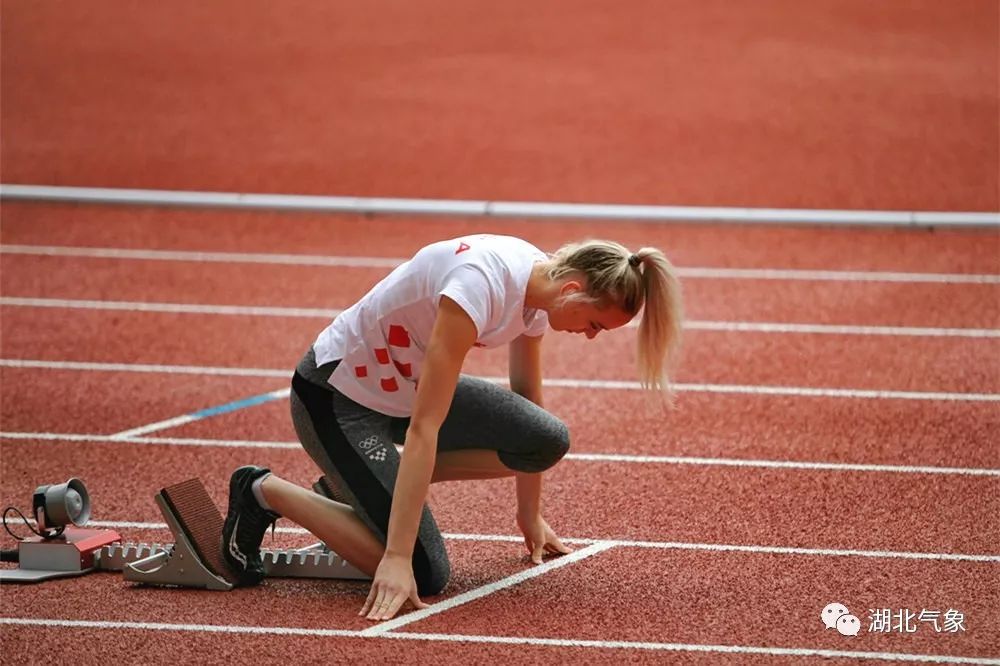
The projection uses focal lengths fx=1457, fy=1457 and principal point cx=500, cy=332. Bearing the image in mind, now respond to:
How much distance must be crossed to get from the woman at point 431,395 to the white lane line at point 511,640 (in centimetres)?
17

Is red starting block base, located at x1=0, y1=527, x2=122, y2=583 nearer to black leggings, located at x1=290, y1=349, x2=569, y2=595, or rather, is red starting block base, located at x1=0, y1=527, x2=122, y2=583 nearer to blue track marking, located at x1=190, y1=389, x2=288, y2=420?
black leggings, located at x1=290, y1=349, x2=569, y2=595

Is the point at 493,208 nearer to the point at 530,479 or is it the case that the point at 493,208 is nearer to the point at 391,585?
the point at 530,479

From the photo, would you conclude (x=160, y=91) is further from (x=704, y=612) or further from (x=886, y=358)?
(x=704, y=612)

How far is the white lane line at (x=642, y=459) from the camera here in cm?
590

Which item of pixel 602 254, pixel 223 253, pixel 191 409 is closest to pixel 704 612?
pixel 602 254

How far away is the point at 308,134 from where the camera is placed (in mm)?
12578

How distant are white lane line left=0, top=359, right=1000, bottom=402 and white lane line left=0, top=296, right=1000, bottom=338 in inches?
38.5

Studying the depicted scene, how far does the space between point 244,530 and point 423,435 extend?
829mm

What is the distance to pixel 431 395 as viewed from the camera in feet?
14.0

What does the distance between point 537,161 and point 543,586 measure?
7.45 metres

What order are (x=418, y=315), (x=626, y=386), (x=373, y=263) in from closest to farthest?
(x=418, y=315), (x=626, y=386), (x=373, y=263)

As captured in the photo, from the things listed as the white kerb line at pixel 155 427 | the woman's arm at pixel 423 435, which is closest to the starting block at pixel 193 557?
the woman's arm at pixel 423 435

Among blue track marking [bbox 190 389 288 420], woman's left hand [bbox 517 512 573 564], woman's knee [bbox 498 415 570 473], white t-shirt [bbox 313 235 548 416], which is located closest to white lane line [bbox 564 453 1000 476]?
woman's left hand [bbox 517 512 573 564]

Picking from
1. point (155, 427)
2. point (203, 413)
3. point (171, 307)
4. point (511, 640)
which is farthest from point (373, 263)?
point (511, 640)
